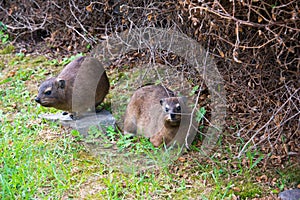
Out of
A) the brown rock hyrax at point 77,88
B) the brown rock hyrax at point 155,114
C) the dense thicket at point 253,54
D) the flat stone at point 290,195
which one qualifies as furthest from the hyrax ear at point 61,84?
the flat stone at point 290,195

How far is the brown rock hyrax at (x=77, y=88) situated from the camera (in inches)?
212

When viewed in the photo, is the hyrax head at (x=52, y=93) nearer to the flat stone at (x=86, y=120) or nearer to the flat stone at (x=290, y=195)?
the flat stone at (x=86, y=120)

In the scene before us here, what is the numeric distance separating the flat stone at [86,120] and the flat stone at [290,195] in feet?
7.00

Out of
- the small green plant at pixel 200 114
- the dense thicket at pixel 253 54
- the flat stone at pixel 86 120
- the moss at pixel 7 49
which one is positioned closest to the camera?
the dense thicket at pixel 253 54

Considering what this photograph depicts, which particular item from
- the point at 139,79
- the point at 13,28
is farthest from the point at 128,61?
the point at 13,28

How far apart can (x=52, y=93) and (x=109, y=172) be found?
1357mm

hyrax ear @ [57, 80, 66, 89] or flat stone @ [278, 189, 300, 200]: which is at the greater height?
hyrax ear @ [57, 80, 66, 89]

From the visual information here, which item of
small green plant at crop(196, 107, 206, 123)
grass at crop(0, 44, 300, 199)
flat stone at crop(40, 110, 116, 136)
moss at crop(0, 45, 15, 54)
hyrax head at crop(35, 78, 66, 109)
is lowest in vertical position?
grass at crop(0, 44, 300, 199)

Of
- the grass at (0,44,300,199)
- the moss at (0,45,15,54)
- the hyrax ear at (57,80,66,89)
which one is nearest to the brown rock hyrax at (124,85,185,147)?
the grass at (0,44,300,199)

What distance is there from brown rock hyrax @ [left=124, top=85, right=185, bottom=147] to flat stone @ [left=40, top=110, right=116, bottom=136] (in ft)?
0.77

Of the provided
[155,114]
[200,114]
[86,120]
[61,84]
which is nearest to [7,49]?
[61,84]

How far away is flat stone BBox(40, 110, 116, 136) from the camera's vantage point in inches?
209

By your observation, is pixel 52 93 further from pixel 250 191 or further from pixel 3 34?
pixel 3 34

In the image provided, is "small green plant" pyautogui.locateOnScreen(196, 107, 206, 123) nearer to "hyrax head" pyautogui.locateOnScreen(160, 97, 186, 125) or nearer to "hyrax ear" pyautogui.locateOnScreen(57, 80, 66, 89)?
"hyrax head" pyautogui.locateOnScreen(160, 97, 186, 125)
